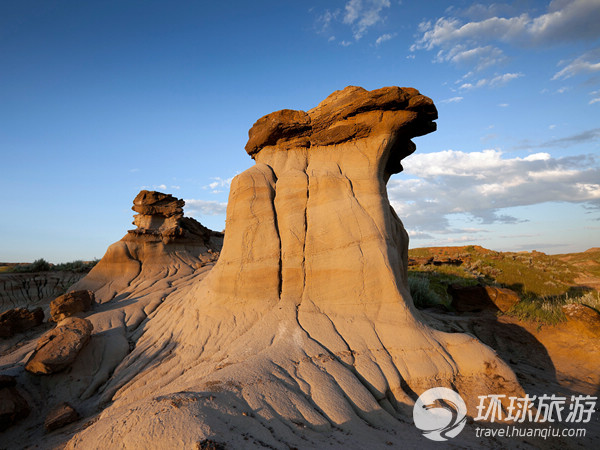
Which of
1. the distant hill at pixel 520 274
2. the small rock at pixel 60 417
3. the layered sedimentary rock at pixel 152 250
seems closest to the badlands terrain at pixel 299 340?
the small rock at pixel 60 417

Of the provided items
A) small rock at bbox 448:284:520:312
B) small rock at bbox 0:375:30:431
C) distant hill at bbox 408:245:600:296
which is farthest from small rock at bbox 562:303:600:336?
small rock at bbox 0:375:30:431

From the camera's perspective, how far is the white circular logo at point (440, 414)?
170 inches

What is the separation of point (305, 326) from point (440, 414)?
8.50ft

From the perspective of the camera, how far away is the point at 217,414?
3.41 metres

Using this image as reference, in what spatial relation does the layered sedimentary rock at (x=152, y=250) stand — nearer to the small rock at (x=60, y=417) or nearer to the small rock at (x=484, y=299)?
the small rock at (x=60, y=417)

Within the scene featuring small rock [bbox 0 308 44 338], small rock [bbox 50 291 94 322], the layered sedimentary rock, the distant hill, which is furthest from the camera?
the distant hill

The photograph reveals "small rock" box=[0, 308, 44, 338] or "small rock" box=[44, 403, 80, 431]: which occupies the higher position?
"small rock" box=[0, 308, 44, 338]

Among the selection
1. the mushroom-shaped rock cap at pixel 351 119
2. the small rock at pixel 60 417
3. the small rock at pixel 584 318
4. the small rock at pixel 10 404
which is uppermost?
the mushroom-shaped rock cap at pixel 351 119

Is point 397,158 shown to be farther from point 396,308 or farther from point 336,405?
point 336,405

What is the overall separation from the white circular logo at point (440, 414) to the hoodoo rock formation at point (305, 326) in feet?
0.50

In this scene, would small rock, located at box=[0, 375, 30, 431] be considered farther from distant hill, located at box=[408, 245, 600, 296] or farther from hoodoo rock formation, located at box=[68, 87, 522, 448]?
distant hill, located at box=[408, 245, 600, 296]

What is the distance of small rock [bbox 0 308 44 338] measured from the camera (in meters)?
9.59

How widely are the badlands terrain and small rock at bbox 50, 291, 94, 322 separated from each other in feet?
0.14

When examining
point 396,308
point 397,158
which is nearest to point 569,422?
point 396,308
